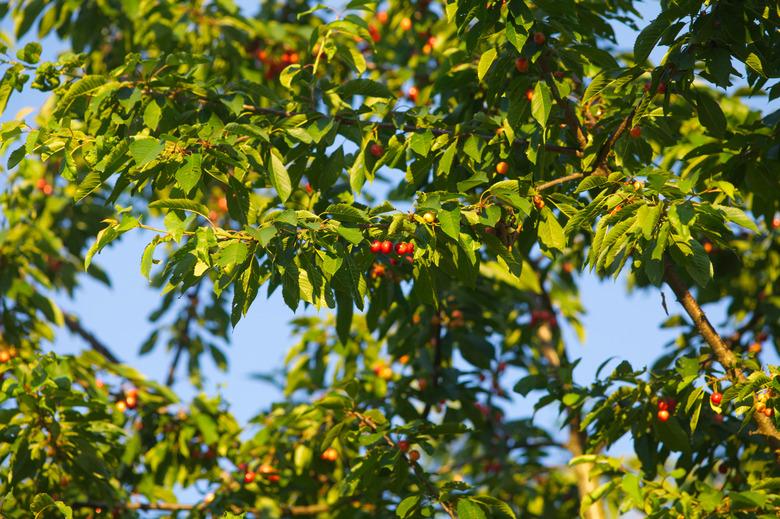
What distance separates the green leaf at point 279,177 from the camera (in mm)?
3309

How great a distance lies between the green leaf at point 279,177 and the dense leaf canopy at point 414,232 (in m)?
0.01

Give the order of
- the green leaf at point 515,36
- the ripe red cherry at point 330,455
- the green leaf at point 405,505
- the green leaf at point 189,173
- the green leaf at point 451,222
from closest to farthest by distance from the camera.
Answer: the green leaf at point 451,222, the green leaf at point 189,173, the green leaf at point 515,36, the green leaf at point 405,505, the ripe red cherry at point 330,455

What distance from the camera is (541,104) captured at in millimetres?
3248

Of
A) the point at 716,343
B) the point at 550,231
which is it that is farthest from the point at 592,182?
the point at 716,343

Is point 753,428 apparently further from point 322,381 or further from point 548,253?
point 322,381

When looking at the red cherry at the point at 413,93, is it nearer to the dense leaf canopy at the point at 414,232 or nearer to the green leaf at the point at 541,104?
the dense leaf canopy at the point at 414,232

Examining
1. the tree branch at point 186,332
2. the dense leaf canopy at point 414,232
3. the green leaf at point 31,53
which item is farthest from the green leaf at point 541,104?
the tree branch at point 186,332

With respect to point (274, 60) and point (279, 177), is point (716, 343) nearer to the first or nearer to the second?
point (279, 177)

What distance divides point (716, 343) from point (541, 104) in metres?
1.04

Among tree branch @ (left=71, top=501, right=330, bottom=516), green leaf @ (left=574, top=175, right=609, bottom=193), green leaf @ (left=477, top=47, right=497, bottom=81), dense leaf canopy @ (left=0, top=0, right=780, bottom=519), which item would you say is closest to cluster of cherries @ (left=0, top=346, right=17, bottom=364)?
dense leaf canopy @ (left=0, top=0, right=780, bottom=519)

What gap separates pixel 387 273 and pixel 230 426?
5.32ft

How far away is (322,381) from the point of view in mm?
5953

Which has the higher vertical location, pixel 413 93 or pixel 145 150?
pixel 413 93

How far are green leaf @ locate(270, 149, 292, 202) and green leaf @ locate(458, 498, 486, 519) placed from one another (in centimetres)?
126
